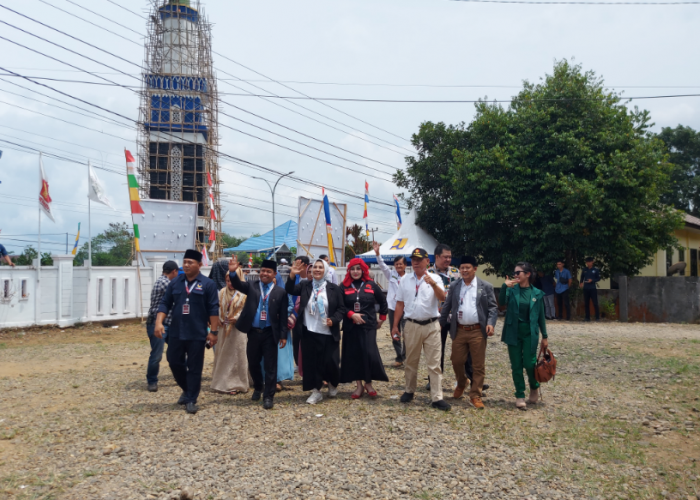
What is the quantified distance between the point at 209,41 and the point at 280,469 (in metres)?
50.4

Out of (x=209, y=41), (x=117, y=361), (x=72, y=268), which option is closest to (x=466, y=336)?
(x=117, y=361)

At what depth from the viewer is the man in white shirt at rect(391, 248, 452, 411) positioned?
21.1 ft

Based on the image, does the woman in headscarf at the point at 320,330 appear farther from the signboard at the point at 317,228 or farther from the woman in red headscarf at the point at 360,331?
the signboard at the point at 317,228

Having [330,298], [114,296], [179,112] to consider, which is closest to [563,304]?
[114,296]

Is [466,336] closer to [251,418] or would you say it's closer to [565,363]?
[251,418]

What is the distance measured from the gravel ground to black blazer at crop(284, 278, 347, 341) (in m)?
0.98

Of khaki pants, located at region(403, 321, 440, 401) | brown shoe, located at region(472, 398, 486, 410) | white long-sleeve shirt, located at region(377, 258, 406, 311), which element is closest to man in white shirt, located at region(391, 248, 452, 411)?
khaki pants, located at region(403, 321, 440, 401)

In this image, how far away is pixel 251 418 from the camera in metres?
6.07

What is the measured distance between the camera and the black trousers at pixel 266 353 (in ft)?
21.4

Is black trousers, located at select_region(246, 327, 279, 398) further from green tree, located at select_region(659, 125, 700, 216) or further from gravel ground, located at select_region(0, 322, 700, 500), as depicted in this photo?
green tree, located at select_region(659, 125, 700, 216)

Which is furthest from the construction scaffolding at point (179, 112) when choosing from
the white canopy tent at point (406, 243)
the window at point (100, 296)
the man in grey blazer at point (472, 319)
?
the man in grey blazer at point (472, 319)

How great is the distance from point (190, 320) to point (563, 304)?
575 inches

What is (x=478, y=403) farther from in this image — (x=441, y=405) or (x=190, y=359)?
(x=190, y=359)

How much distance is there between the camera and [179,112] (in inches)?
2008
